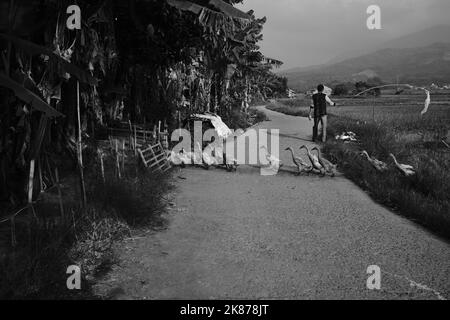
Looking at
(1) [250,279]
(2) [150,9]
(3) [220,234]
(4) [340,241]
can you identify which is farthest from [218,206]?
(2) [150,9]

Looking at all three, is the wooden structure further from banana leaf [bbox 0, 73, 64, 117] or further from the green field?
the green field

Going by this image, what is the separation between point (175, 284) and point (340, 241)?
249 centimetres

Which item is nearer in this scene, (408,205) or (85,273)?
(85,273)

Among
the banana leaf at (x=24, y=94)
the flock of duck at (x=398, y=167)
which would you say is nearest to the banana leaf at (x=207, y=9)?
the banana leaf at (x=24, y=94)

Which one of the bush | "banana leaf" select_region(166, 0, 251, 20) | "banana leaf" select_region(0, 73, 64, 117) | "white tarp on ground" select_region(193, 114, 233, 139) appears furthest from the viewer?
the bush

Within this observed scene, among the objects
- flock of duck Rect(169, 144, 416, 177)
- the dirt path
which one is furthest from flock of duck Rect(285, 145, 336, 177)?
the dirt path

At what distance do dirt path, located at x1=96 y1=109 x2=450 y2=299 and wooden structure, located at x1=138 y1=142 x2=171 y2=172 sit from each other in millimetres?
1217

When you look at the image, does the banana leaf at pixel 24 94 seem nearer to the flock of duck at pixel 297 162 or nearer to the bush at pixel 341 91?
the flock of duck at pixel 297 162

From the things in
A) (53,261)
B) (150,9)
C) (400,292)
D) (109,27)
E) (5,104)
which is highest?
(150,9)

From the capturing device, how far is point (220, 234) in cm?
609

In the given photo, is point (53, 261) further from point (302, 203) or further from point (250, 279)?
point (302, 203)

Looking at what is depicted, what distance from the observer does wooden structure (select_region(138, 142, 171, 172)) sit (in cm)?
909

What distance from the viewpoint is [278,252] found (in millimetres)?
5453

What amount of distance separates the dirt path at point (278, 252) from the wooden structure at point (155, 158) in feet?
3.99
